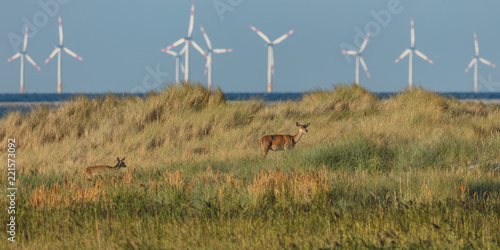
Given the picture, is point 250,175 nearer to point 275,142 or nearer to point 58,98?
point 275,142

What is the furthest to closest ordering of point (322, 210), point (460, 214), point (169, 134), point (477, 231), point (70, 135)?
point (70, 135), point (169, 134), point (322, 210), point (460, 214), point (477, 231)

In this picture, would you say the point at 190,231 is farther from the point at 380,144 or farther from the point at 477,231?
the point at 380,144

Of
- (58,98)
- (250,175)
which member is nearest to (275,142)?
(250,175)

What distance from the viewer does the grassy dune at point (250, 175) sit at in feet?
19.6

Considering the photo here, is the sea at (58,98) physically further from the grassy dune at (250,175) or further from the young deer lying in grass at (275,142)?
the young deer lying in grass at (275,142)

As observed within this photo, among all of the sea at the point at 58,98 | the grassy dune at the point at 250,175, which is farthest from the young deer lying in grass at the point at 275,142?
the sea at the point at 58,98

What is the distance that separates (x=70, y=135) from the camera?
673 inches

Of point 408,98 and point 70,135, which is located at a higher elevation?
point 408,98

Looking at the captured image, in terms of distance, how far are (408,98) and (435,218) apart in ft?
50.3

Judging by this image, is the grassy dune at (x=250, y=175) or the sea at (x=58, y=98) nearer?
the grassy dune at (x=250, y=175)

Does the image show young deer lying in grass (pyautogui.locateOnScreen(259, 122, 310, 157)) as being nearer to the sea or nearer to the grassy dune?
the grassy dune

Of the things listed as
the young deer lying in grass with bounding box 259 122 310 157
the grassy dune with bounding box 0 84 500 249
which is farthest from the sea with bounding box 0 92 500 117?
the young deer lying in grass with bounding box 259 122 310 157

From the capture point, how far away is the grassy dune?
235 inches

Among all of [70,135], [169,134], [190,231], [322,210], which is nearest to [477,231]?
[322,210]
